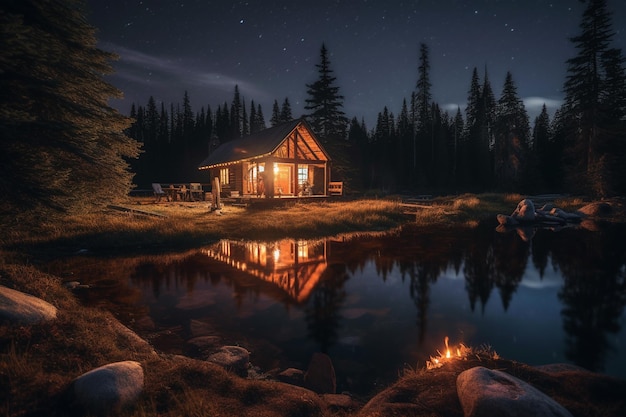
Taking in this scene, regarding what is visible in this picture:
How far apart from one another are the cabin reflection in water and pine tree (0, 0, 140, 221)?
4.39 metres

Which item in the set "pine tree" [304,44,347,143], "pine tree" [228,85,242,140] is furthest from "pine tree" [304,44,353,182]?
"pine tree" [228,85,242,140]

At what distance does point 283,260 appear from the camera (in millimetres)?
10102

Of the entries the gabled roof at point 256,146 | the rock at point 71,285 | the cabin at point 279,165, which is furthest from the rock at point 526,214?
the rock at point 71,285

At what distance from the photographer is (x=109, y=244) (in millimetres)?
11359

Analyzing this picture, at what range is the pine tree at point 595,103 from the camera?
25.1 meters

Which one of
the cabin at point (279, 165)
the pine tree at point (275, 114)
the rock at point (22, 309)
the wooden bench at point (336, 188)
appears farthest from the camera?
the pine tree at point (275, 114)

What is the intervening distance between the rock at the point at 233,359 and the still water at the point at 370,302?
0.31 meters

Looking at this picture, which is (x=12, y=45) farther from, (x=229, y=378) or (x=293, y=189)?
(x=293, y=189)

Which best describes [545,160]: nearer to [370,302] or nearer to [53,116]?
[370,302]

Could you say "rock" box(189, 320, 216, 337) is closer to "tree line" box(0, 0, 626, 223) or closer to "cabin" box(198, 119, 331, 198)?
"tree line" box(0, 0, 626, 223)

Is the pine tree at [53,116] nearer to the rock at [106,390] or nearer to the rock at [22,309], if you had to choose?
the rock at [22,309]

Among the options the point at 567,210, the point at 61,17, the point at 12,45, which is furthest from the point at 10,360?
the point at 567,210

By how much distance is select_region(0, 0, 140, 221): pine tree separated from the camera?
244 inches

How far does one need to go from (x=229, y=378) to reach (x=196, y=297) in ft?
12.8
